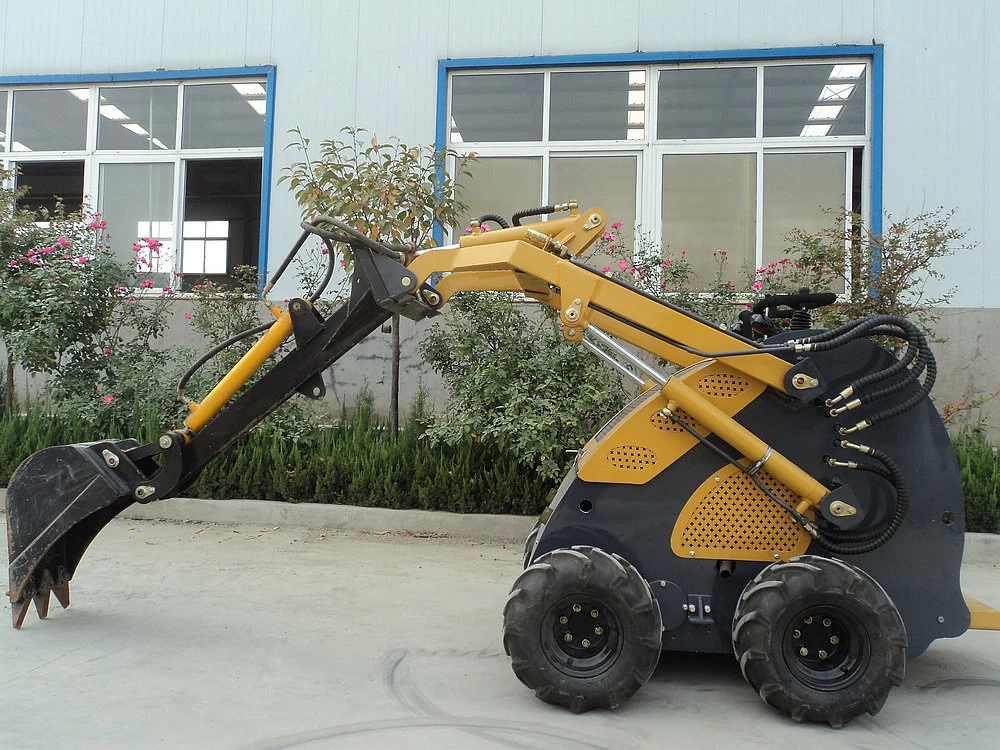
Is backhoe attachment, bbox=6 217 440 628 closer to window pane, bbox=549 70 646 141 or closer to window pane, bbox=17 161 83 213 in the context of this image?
window pane, bbox=549 70 646 141

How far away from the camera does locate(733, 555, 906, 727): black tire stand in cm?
300

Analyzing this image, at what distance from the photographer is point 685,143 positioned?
28.8 ft

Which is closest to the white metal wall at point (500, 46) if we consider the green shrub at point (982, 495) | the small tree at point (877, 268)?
the small tree at point (877, 268)

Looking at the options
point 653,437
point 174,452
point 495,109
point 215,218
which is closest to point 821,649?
point 653,437

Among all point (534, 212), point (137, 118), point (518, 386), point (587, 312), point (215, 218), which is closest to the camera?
point (587, 312)

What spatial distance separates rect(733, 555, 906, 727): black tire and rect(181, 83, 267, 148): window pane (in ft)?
27.9

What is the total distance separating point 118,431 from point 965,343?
8.37 meters

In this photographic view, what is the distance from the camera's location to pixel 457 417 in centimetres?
644

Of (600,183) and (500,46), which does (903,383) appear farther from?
(500,46)

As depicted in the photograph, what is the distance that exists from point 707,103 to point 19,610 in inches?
317

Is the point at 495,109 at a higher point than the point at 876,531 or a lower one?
higher

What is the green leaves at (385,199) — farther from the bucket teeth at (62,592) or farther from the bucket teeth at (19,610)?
the bucket teeth at (19,610)

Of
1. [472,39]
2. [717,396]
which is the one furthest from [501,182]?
[717,396]

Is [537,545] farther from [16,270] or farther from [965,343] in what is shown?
[16,270]
